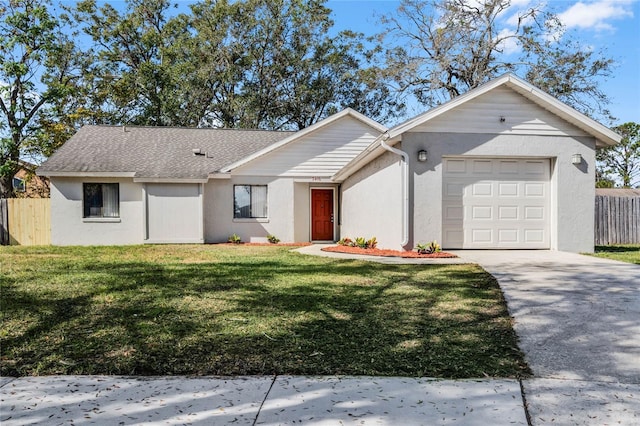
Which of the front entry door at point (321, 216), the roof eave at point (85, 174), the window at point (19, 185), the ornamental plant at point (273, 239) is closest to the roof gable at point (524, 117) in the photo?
the front entry door at point (321, 216)

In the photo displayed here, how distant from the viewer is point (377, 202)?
1273 centimetres

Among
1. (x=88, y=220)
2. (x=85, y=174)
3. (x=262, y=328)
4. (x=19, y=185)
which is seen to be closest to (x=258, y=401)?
(x=262, y=328)

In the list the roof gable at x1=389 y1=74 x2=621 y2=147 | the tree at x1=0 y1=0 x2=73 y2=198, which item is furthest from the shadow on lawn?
the tree at x1=0 y1=0 x2=73 y2=198

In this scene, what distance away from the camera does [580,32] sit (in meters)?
23.7

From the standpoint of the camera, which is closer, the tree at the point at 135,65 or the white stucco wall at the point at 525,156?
the white stucco wall at the point at 525,156

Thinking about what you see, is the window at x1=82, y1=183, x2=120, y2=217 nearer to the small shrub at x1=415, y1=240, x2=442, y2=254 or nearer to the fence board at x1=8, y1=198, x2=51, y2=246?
the fence board at x1=8, y1=198, x2=51, y2=246

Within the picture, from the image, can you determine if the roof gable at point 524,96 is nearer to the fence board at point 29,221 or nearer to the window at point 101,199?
the window at point 101,199

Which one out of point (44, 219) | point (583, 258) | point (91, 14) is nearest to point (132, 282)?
point (583, 258)

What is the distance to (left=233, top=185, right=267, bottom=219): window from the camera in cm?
1730

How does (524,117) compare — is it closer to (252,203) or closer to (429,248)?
(429,248)

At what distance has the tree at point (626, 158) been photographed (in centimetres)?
3734

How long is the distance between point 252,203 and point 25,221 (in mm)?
8485

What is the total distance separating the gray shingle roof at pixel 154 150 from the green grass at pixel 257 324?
29.5 ft

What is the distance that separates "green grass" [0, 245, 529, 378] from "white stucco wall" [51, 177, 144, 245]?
8.68 meters
